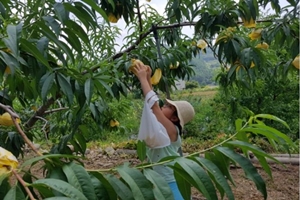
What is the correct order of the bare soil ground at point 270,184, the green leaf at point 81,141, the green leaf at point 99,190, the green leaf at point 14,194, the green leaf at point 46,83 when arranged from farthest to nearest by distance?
the bare soil ground at point 270,184, the green leaf at point 81,141, the green leaf at point 46,83, the green leaf at point 99,190, the green leaf at point 14,194

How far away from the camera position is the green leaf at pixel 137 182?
0.49 metres

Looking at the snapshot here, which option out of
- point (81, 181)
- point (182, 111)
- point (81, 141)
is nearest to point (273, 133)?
point (81, 181)

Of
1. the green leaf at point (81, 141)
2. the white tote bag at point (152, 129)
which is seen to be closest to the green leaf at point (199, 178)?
the green leaf at point (81, 141)

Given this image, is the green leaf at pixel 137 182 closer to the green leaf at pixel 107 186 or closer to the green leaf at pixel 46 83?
the green leaf at pixel 107 186

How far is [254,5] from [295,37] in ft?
0.79

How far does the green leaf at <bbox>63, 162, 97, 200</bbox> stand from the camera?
0.47 m

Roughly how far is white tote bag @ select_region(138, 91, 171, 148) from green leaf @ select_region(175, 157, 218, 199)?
833mm

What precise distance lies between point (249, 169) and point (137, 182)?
170 millimetres

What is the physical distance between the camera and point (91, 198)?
0.47m

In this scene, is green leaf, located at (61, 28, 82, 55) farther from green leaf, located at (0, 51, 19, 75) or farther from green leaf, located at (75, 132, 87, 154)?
green leaf, located at (75, 132, 87, 154)

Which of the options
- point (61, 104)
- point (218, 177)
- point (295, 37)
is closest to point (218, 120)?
point (61, 104)

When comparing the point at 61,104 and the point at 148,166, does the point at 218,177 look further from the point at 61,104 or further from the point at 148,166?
the point at 61,104

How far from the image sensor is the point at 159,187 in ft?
1.70

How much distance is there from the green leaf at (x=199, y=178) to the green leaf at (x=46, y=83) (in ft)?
1.33
